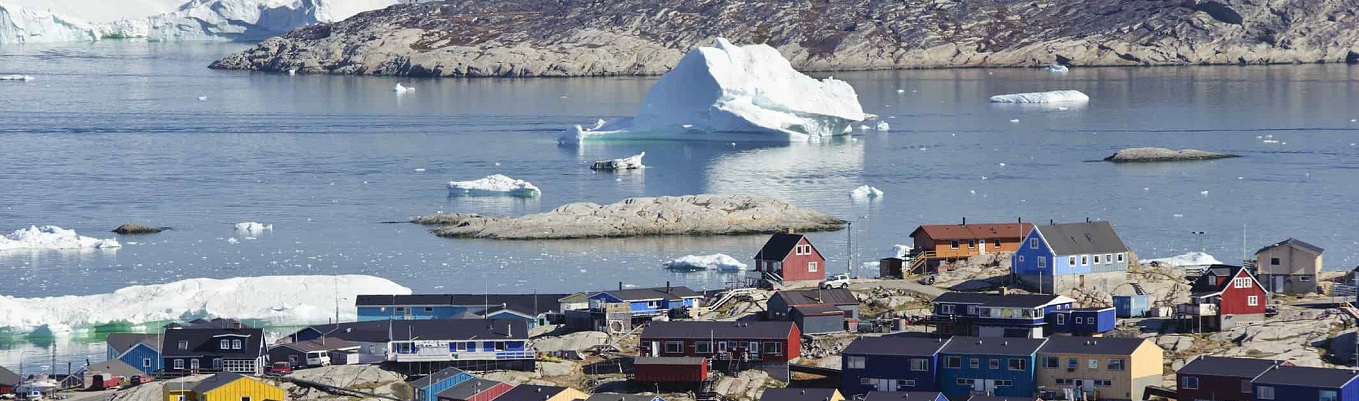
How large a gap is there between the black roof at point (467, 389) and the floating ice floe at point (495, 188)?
30.4 m

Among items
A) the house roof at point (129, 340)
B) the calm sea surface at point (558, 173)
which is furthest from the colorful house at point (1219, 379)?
the house roof at point (129, 340)

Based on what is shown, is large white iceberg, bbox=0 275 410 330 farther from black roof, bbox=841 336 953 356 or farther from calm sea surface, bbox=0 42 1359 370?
black roof, bbox=841 336 953 356

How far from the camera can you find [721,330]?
31203mm

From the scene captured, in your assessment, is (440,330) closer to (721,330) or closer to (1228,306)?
(721,330)

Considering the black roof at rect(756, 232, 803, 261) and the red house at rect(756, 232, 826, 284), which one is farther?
the black roof at rect(756, 232, 803, 261)

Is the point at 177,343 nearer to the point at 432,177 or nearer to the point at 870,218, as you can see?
the point at 870,218

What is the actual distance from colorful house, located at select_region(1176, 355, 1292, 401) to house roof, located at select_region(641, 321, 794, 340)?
5.72 metres

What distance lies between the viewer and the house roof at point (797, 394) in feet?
88.8

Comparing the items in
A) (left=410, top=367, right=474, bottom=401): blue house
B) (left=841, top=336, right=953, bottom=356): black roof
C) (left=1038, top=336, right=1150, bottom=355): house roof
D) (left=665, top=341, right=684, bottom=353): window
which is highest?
(left=1038, top=336, right=1150, bottom=355): house roof

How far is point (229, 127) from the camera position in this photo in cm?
8956

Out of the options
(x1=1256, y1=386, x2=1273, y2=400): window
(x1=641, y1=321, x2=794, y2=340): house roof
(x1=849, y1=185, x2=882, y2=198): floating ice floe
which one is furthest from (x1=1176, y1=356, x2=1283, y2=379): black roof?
(x1=849, y1=185, x2=882, y2=198): floating ice floe

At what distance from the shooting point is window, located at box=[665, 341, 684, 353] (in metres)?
31.0

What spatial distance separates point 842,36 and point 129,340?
113 meters

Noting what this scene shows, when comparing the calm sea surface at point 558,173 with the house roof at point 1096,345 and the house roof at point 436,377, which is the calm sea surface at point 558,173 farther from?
the house roof at point 1096,345
